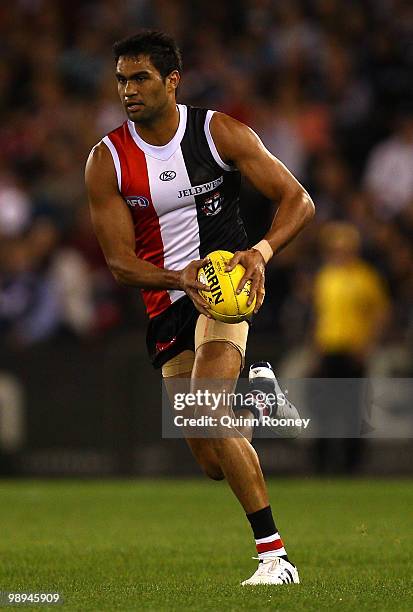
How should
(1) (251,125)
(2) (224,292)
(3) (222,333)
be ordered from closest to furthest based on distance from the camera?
(2) (224,292)
(3) (222,333)
(1) (251,125)

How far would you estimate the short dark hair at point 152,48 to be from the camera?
6414mm

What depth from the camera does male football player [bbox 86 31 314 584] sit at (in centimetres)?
616

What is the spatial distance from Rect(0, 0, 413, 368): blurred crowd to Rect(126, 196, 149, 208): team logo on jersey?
5234 millimetres

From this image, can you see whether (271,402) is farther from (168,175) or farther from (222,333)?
(168,175)

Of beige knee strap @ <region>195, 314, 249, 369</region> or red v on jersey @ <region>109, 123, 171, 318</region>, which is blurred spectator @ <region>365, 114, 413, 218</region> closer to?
red v on jersey @ <region>109, 123, 171, 318</region>

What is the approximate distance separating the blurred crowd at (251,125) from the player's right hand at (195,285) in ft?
18.6

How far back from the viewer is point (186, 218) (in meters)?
6.69

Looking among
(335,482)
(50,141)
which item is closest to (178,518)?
(335,482)

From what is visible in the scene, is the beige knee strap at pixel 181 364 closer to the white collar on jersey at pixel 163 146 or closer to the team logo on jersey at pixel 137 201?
the team logo on jersey at pixel 137 201

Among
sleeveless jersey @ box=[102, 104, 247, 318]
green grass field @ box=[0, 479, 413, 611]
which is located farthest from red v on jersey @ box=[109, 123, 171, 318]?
green grass field @ box=[0, 479, 413, 611]

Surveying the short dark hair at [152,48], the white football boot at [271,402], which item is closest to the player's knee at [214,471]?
the white football boot at [271,402]

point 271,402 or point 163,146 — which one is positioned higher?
point 163,146

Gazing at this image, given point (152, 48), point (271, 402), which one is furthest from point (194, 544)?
point (152, 48)

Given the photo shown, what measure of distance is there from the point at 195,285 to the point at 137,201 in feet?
2.51
